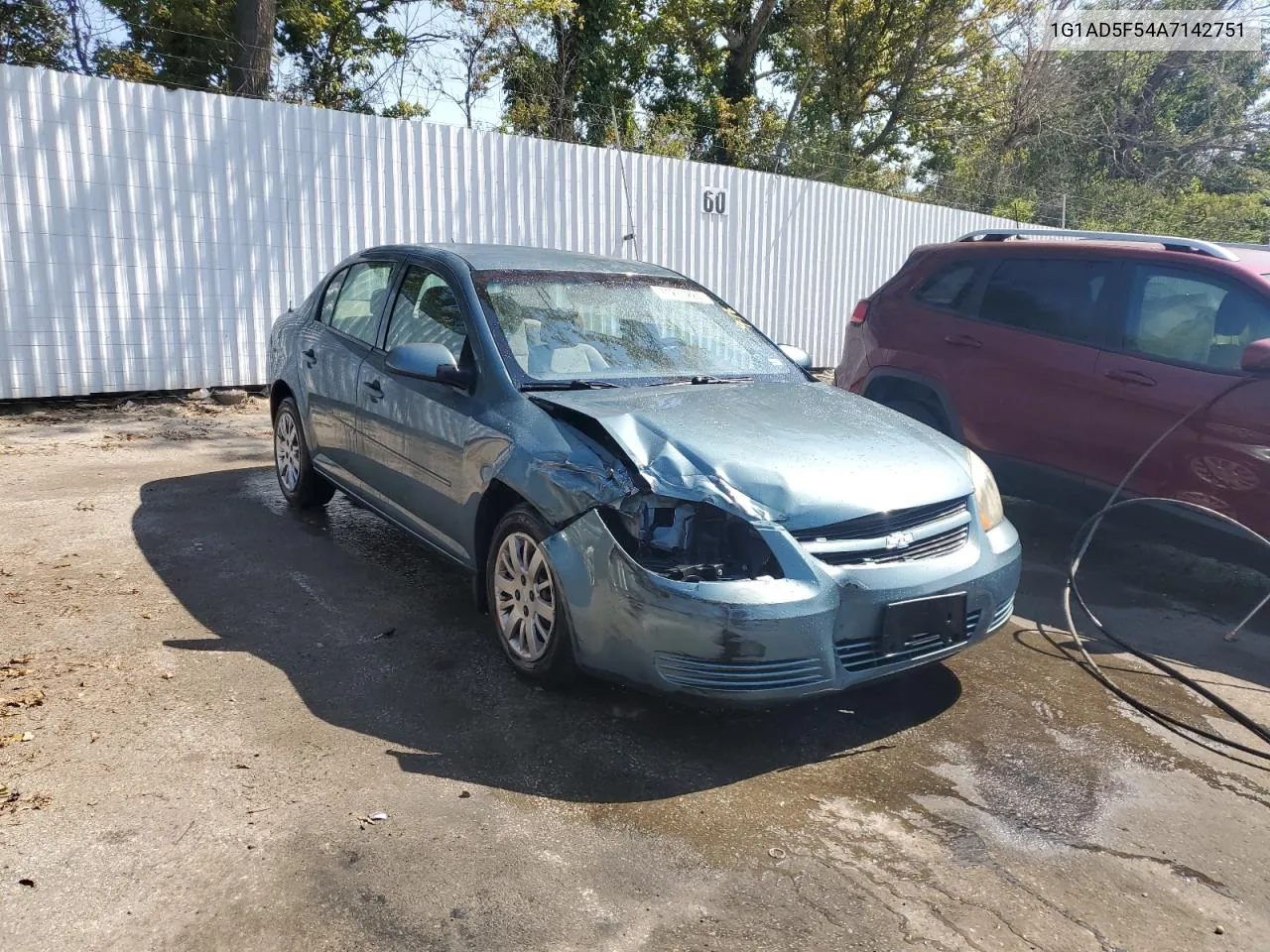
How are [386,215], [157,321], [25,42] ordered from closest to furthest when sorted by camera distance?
[157,321], [386,215], [25,42]

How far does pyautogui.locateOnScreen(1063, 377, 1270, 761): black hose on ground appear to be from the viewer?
371 cm

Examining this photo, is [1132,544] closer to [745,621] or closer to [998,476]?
[998,476]

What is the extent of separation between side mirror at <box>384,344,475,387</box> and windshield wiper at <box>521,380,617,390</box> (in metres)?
0.29

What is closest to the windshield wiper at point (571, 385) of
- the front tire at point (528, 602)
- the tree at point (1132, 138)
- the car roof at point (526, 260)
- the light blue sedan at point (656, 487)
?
the light blue sedan at point (656, 487)

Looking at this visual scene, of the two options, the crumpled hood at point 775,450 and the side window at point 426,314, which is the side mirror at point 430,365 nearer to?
the side window at point 426,314

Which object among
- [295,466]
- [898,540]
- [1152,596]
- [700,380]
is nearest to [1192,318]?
[1152,596]

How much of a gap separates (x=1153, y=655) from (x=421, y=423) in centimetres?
352

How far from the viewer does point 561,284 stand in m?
4.68

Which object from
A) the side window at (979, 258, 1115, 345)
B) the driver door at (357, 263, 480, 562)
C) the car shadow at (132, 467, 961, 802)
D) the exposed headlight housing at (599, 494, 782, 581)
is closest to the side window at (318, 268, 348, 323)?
the driver door at (357, 263, 480, 562)

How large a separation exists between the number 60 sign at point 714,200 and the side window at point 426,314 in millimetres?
8385

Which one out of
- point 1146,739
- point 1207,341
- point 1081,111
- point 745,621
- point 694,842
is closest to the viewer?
point 694,842

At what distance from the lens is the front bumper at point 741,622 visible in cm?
313

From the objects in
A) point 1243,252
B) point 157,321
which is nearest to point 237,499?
point 157,321

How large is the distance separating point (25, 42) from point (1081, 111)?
28652mm
